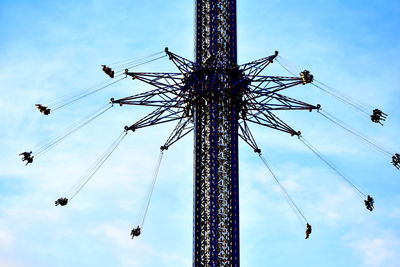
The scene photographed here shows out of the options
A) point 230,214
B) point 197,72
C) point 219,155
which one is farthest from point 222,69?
point 230,214

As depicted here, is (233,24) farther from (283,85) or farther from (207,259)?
(207,259)

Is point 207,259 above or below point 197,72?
below

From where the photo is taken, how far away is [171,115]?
176 ft

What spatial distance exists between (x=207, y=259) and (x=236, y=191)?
478cm

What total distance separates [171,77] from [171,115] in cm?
275

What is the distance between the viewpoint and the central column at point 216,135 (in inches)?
1898

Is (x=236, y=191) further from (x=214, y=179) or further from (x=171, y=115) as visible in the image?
(x=171, y=115)

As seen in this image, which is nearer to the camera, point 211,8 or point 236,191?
point 236,191

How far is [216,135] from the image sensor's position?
50781mm

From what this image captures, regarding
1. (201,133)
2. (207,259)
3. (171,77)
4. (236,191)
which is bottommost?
(207,259)

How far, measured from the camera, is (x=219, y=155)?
50500 millimetres

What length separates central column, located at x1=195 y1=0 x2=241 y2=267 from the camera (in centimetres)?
4822

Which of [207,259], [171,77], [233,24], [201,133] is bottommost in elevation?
[207,259]

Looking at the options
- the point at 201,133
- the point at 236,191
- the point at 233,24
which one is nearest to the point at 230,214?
the point at 236,191
